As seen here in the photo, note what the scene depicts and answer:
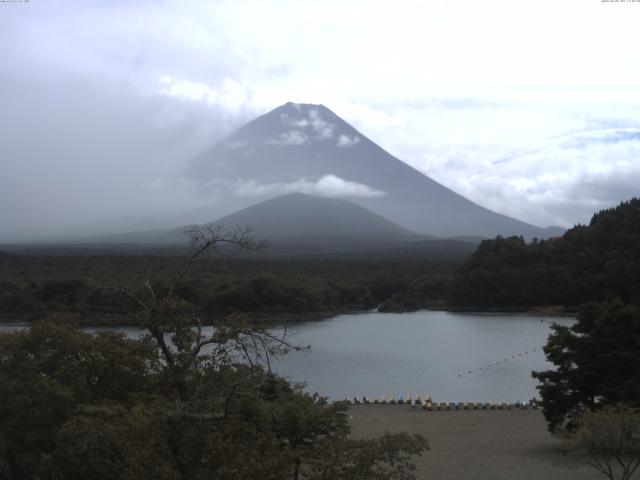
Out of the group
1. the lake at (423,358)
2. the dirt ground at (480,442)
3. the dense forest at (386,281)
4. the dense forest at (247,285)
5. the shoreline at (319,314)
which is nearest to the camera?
the dirt ground at (480,442)

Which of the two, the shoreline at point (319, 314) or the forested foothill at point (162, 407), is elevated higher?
the forested foothill at point (162, 407)

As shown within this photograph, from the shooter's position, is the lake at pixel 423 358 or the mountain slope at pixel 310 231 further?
the mountain slope at pixel 310 231

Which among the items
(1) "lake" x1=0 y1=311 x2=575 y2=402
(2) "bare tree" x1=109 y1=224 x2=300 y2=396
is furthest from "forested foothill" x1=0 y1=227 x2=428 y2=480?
(1) "lake" x1=0 y1=311 x2=575 y2=402

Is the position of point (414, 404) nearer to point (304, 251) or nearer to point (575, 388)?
point (575, 388)

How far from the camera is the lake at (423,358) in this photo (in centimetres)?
1740

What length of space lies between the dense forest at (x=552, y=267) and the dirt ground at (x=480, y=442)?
23.7 metres

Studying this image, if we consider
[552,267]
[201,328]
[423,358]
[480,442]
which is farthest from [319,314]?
[201,328]

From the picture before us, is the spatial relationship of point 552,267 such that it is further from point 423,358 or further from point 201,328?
point 201,328

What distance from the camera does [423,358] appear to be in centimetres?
2220

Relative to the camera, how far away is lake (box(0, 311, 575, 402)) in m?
17.4

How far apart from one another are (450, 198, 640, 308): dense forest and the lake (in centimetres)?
520

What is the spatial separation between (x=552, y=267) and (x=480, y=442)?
29.4 m

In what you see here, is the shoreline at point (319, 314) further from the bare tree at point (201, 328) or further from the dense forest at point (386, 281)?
the bare tree at point (201, 328)

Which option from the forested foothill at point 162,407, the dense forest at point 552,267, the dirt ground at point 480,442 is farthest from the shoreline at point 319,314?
the forested foothill at point 162,407
